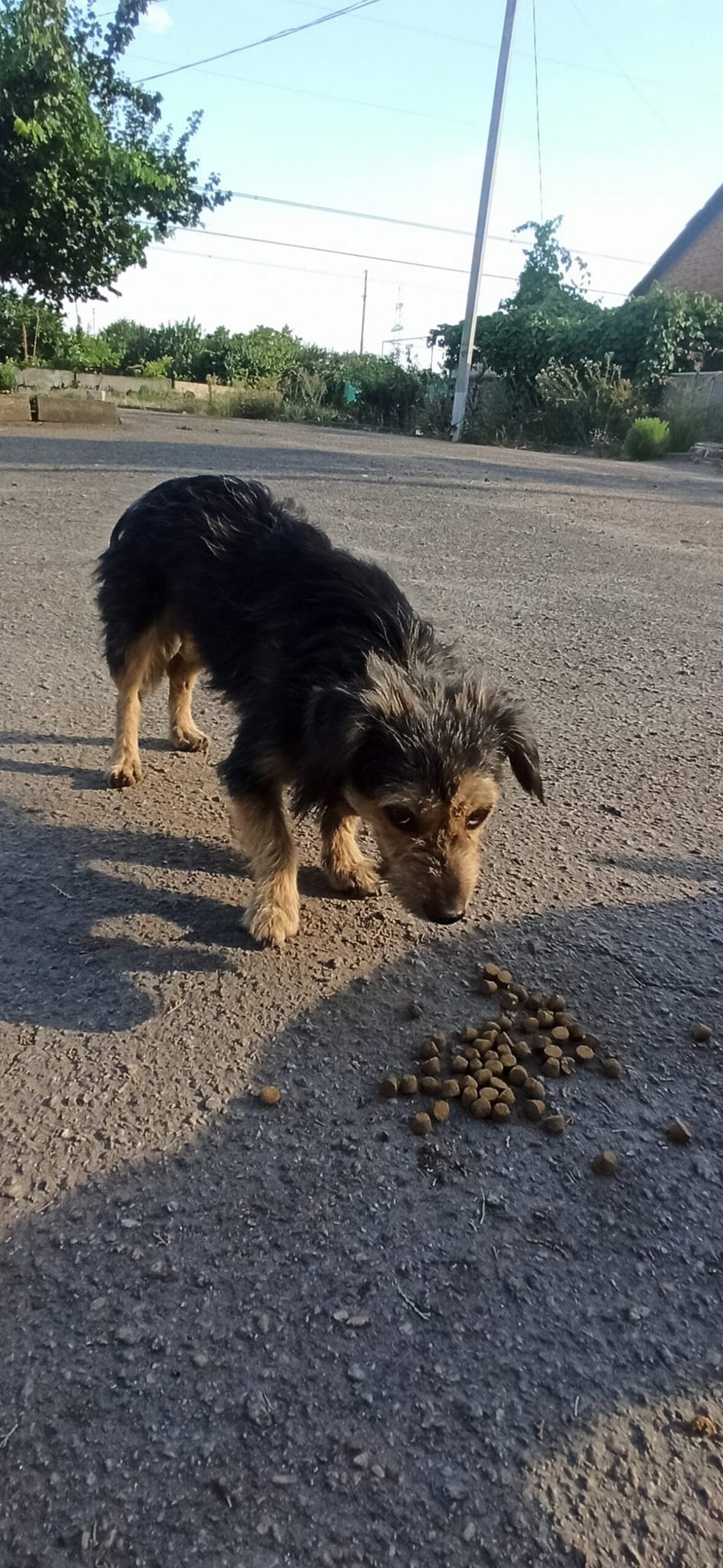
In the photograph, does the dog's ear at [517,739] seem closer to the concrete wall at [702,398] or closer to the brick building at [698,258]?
the concrete wall at [702,398]

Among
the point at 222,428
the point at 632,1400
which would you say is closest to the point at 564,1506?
the point at 632,1400

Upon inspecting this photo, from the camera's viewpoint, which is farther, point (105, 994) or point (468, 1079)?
point (105, 994)

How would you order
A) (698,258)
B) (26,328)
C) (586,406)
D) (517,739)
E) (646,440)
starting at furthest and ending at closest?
(698,258)
(26,328)
(586,406)
(646,440)
(517,739)

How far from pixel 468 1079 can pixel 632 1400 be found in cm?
89

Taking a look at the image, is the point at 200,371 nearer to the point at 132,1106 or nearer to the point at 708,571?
the point at 708,571

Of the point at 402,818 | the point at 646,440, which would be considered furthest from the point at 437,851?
the point at 646,440

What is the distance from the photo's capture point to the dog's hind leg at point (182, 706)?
473 centimetres

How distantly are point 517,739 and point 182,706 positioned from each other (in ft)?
7.20

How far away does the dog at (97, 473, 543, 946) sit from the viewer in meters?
2.89

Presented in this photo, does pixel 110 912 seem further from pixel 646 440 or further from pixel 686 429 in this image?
pixel 686 429

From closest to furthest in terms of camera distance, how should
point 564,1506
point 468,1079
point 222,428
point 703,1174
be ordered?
point 564,1506
point 703,1174
point 468,1079
point 222,428

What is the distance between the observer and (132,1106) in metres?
2.50

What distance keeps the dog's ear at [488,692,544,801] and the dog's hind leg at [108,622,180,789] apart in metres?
1.91

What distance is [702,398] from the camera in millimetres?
24984
